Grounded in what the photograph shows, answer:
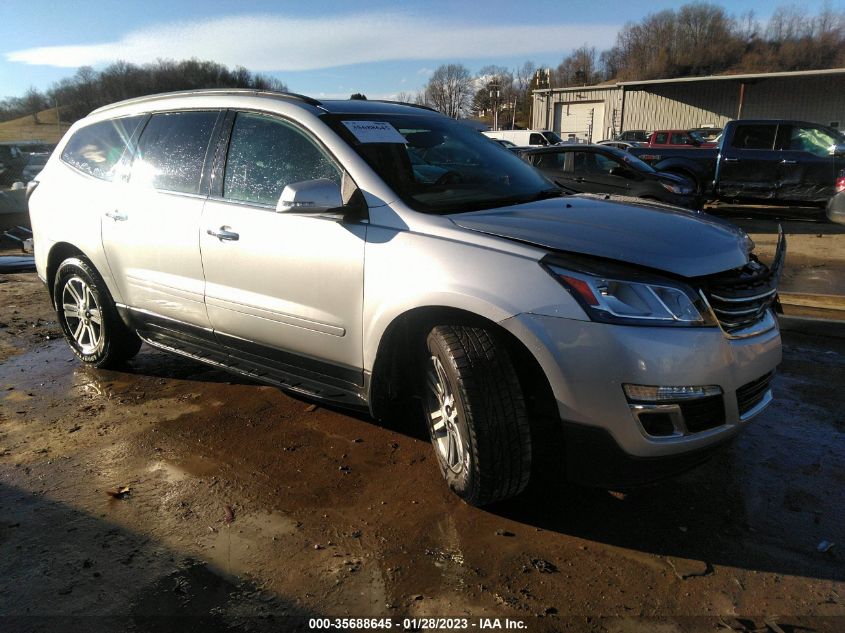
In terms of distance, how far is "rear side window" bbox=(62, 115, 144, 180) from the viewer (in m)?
4.32

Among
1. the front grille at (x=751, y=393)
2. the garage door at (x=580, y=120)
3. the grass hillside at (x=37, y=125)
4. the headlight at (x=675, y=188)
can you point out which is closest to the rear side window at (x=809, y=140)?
the headlight at (x=675, y=188)

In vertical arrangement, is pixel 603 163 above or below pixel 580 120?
above

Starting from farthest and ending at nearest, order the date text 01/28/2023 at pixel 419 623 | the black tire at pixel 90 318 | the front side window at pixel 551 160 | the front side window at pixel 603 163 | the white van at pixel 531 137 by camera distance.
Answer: the white van at pixel 531 137 < the front side window at pixel 551 160 < the front side window at pixel 603 163 < the black tire at pixel 90 318 < the date text 01/28/2023 at pixel 419 623

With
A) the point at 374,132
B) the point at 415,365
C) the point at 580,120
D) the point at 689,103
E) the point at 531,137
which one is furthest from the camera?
the point at 580,120

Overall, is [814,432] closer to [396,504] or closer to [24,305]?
[396,504]

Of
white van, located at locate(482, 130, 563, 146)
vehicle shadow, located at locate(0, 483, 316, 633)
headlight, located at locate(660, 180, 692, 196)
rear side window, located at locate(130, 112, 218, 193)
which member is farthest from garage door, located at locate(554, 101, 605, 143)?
vehicle shadow, located at locate(0, 483, 316, 633)

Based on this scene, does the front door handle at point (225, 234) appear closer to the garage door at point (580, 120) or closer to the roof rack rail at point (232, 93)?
the roof rack rail at point (232, 93)

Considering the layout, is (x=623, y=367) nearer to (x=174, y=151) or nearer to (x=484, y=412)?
(x=484, y=412)

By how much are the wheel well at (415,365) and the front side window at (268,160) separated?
84cm

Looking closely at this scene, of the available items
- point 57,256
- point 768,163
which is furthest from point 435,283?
point 768,163

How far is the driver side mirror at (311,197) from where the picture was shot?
2.88 meters

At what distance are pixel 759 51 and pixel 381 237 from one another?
13128cm

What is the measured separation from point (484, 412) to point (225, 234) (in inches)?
70.5

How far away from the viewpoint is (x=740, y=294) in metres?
2.64
